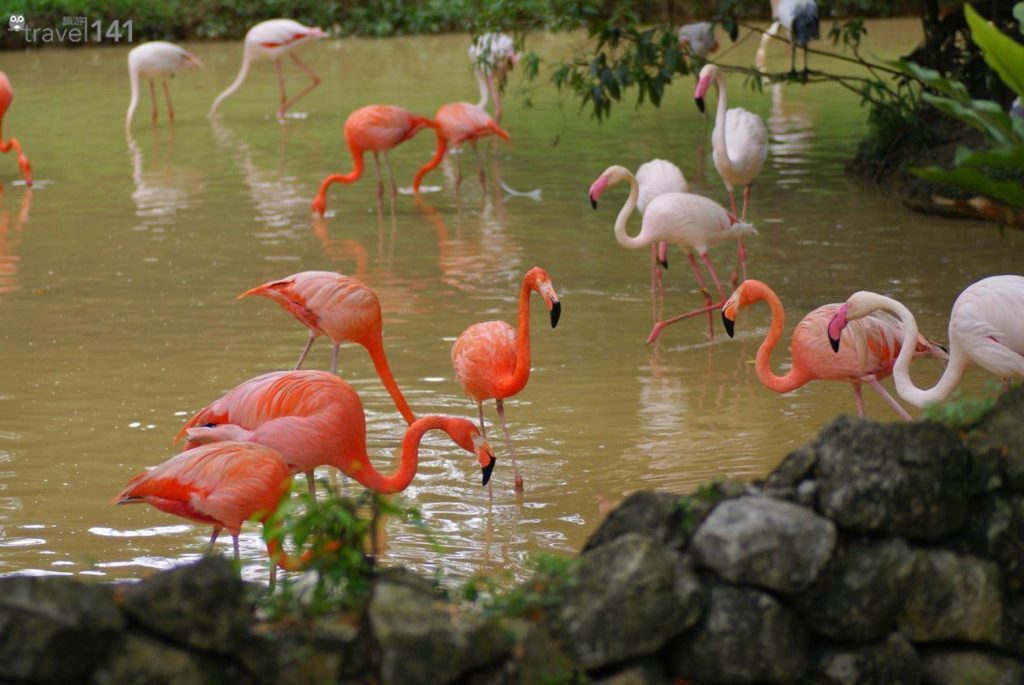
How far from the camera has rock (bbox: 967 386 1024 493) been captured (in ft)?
9.78

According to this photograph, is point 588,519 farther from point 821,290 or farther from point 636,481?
point 821,290

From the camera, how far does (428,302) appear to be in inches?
306

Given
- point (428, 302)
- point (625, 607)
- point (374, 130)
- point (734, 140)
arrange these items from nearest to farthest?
point (625, 607) → point (428, 302) → point (734, 140) → point (374, 130)

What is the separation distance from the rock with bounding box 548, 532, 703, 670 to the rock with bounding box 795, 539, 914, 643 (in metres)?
0.27

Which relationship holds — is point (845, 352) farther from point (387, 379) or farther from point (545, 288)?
point (387, 379)

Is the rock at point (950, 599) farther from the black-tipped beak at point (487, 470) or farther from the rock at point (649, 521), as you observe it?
the black-tipped beak at point (487, 470)

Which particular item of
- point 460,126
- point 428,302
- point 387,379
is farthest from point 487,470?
point 460,126

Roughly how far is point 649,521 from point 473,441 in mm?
1605

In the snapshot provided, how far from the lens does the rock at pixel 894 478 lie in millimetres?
2850

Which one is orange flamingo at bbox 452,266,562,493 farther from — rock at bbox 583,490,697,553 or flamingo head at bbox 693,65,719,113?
flamingo head at bbox 693,65,719,113

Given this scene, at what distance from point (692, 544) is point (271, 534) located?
0.88 m

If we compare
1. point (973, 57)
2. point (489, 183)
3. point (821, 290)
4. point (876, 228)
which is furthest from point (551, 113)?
point (821, 290)

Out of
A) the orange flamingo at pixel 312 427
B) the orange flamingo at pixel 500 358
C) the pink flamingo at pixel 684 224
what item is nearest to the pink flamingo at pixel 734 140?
the pink flamingo at pixel 684 224

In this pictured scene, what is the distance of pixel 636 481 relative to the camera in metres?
5.02
